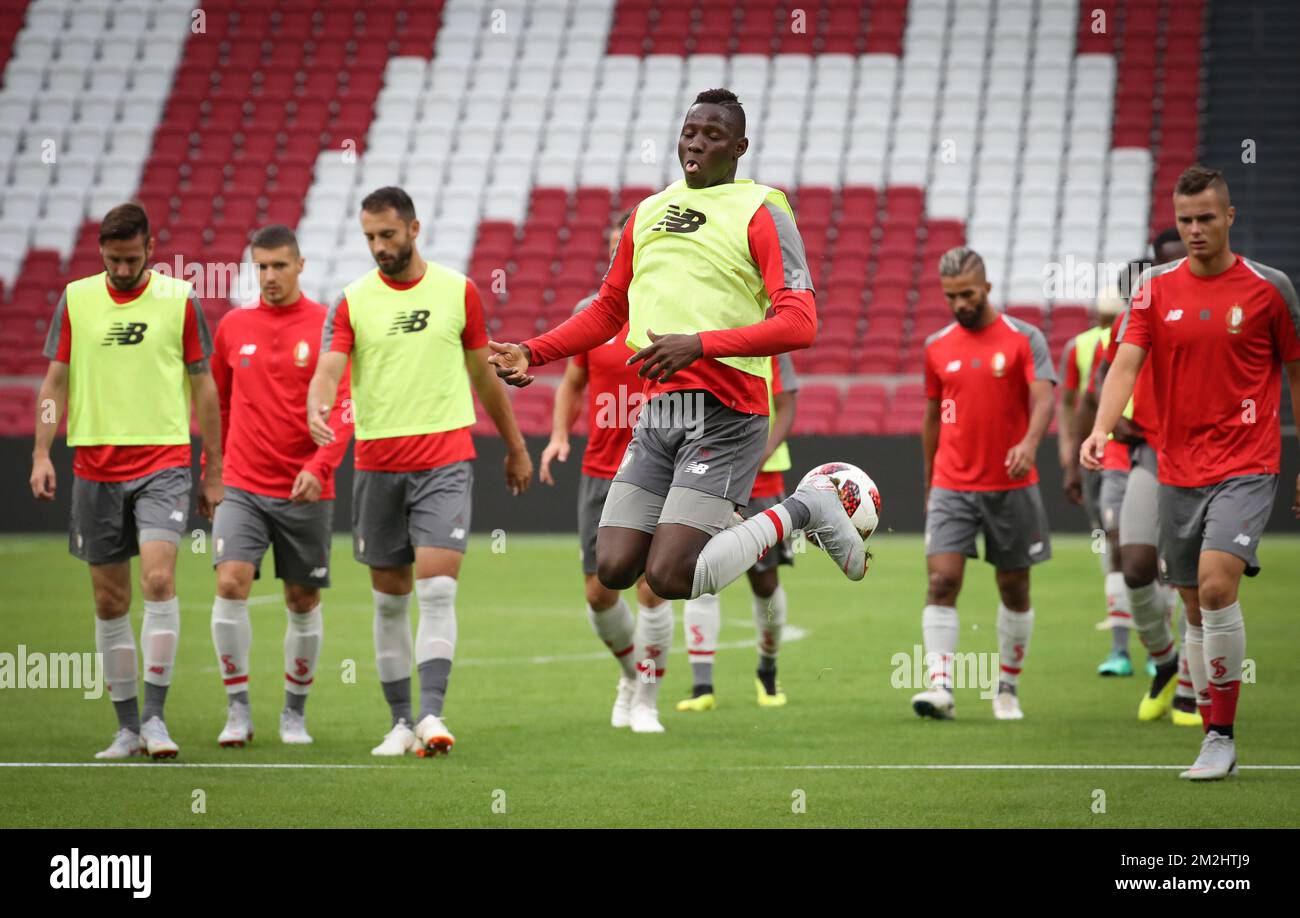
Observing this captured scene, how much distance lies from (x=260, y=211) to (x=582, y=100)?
5.82 metres

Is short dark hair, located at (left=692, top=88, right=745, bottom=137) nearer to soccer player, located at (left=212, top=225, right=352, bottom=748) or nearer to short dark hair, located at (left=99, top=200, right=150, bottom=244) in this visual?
soccer player, located at (left=212, top=225, right=352, bottom=748)

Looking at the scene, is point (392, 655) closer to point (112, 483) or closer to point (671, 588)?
point (112, 483)

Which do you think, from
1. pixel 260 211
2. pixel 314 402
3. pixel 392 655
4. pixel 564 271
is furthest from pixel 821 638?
pixel 260 211

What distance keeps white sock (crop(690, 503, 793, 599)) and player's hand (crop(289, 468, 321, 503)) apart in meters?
2.38

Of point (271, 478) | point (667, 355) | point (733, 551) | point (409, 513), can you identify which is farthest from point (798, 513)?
point (271, 478)

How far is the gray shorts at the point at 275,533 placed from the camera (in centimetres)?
778

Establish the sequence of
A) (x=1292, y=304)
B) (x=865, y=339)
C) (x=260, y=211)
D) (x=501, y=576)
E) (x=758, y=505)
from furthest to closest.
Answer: (x=260, y=211) → (x=865, y=339) → (x=501, y=576) → (x=758, y=505) → (x=1292, y=304)

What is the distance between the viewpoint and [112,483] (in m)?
7.42

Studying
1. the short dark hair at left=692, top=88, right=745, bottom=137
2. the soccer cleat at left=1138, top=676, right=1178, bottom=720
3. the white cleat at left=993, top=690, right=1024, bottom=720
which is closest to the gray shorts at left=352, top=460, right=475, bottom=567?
the short dark hair at left=692, top=88, right=745, bottom=137

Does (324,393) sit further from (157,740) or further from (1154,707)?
(1154,707)

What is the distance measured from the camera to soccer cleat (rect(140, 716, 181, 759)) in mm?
7242

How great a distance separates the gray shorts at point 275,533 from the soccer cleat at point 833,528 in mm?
2809

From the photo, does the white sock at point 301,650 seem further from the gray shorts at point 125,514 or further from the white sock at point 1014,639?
the white sock at point 1014,639

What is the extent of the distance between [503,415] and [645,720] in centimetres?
177
